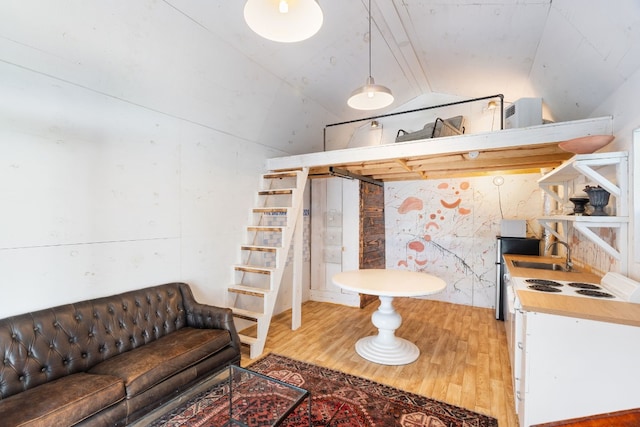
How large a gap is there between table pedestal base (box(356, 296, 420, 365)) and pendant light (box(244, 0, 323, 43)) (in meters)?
2.68

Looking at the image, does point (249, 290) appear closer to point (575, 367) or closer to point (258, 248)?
point (258, 248)

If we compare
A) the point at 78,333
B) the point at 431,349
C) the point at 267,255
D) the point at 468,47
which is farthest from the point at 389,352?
the point at 468,47

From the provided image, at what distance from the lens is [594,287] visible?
210 centimetres

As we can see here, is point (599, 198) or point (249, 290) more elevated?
point (599, 198)

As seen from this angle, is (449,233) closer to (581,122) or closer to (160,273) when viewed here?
(581,122)

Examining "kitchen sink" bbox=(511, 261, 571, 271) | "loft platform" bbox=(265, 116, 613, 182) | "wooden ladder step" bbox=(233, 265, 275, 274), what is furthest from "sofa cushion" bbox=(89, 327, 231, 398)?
"kitchen sink" bbox=(511, 261, 571, 271)

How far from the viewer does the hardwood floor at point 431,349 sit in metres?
2.44

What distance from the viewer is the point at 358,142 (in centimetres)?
564

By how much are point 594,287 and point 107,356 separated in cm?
368

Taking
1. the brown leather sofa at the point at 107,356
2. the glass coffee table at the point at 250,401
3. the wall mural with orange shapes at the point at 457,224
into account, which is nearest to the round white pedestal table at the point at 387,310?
the glass coffee table at the point at 250,401

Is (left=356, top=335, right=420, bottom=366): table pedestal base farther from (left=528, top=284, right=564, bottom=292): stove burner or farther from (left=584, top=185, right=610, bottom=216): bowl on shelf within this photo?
A: (left=584, top=185, right=610, bottom=216): bowl on shelf

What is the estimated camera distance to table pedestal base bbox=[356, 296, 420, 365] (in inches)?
117

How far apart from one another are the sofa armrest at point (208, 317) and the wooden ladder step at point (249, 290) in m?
0.56

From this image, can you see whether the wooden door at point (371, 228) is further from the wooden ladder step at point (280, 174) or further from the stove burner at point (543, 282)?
the stove burner at point (543, 282)
